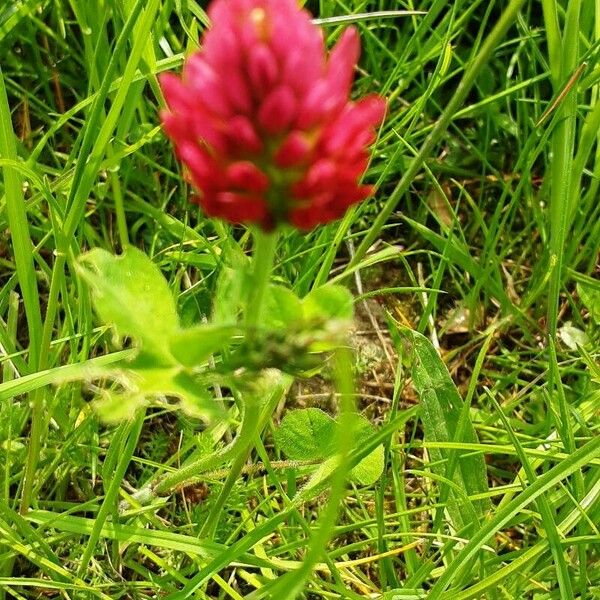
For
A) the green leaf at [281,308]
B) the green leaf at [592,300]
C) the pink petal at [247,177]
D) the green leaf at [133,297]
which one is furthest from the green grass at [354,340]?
the pink petal at [247,177]

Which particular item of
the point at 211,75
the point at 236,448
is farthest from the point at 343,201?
the point at 236,448

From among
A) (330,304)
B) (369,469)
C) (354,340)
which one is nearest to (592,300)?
(354,340)

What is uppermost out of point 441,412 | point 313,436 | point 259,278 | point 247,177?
point 247,177

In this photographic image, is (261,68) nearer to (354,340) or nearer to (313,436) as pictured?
(313,436)

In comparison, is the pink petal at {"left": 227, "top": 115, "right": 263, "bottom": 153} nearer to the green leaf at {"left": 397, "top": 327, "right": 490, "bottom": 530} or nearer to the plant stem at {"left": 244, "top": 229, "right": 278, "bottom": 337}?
the plant stem at {"left": 244, "top": 229, "right": 278, "bottom": 337}

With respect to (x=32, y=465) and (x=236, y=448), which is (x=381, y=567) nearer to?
(x=236, y=448)

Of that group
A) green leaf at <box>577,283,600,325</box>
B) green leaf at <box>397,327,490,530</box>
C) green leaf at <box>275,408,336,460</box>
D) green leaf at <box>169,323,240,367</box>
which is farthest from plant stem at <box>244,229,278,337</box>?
green leaf at <box>577,283,600,325</box>
